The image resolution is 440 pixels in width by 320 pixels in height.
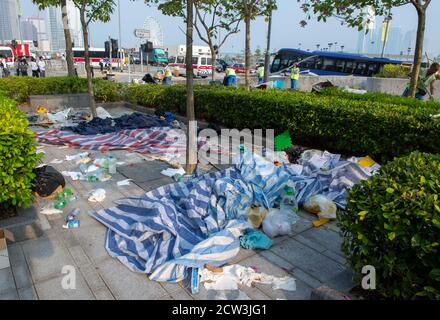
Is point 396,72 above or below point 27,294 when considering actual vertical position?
above

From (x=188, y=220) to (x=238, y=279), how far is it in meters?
1.05

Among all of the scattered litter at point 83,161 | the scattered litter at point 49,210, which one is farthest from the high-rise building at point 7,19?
the scattered litter at point 49,210

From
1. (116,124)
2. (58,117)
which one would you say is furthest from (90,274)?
(58,117)

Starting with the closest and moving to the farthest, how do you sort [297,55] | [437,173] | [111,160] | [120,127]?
1. [437,173]
2. [111,160]
3. [120,127]
4. [297,55]

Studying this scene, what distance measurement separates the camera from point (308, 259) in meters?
3.52

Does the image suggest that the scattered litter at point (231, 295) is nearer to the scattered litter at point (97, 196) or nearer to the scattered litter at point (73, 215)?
the scattered litter at point (73, 215)

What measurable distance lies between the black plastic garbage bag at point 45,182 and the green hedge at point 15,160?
0.68 metres

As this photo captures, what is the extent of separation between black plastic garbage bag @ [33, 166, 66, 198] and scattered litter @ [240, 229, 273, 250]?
2742 millimetres

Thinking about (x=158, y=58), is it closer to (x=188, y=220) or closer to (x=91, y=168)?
(x=91, y=168)

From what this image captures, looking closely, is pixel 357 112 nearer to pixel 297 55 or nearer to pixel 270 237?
pixel 270 237

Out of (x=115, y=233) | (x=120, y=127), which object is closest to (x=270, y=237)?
(x=115, y=233)

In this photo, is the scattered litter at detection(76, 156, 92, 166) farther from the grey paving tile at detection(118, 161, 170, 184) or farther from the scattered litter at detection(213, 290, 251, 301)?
the scattered litter at detection(213, 290, 251, 301)

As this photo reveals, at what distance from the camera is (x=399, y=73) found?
1794cm

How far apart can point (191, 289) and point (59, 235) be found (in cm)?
178
